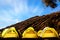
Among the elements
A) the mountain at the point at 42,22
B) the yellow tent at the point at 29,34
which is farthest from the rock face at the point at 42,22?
the yellow tent at the point at 29,34

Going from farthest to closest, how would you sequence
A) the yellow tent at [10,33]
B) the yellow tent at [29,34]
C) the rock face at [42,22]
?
the rock face at [42,22], the yellow tent at [29,34], the yellow tent at [10,33]

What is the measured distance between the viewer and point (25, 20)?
14.1 meters

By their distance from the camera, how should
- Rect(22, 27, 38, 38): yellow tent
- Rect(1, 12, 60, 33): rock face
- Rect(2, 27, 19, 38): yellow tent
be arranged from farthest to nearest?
1. Rect(1, 12, 60, 33): rock face
2. Rect(22, 27, 38, 38): yellow tent
3. Rect(2, 27, 19, 38): yellow tent

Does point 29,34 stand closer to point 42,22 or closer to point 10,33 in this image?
point 10,33

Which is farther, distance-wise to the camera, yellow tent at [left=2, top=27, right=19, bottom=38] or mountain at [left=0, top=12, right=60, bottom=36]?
mountain at [left=0, top=12, right=60, bottom=36]

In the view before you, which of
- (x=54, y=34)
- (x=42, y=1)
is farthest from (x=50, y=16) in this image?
(x=54, y=34)

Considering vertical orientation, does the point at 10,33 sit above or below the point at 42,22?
below

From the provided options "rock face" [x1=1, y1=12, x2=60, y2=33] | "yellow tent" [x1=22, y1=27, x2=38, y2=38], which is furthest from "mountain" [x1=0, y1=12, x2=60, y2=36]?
"yellow tent" [x1=22, y1=27, x2=38, y2=38]

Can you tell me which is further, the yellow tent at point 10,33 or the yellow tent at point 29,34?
the yellow tent at point 29,34

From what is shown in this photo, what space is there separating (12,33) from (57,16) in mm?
6530

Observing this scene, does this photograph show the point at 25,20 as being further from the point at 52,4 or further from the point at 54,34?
the point at 54,34

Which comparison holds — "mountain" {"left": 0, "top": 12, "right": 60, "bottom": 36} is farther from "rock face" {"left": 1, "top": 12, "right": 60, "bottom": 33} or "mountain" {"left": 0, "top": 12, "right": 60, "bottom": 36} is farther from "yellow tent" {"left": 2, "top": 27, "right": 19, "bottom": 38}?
"yellow tent" {"left": 2, "top": 27, "right": 19, "bottom": 38}

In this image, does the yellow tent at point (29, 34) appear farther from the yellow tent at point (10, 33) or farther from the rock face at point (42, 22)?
→ the rock face at point (42, 22)

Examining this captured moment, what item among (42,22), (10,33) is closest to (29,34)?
(10,33)
